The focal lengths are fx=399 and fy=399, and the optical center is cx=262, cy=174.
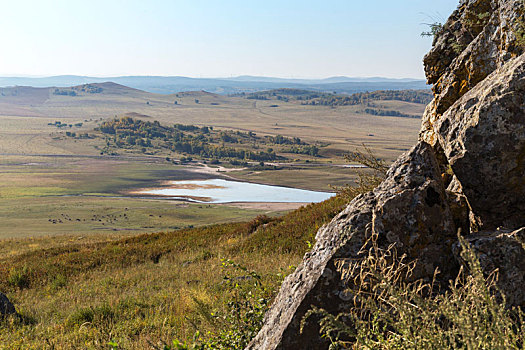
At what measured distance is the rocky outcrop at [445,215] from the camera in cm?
457

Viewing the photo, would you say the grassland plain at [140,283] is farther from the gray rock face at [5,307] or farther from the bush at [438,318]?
the bush at [438,318]

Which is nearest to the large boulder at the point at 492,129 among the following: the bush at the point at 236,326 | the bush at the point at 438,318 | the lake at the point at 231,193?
the bush at the point at 438,318

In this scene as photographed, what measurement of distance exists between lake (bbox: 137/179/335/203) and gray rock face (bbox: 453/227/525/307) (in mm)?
103158

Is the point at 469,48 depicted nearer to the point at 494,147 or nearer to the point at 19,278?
the point at 494,147

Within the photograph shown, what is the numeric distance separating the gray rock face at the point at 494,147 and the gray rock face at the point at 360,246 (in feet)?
1.48

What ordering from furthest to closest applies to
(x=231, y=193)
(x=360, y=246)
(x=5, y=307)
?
(x=231, y=193)
(x=5, y=307)
(x=360, y=246)

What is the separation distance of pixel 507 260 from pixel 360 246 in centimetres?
159

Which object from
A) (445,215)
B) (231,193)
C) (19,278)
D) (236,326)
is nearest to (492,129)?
(445,215)

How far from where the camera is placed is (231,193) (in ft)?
405

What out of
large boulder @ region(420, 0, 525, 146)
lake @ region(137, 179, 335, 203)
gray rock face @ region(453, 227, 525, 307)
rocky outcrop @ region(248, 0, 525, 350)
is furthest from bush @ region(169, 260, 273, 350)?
lake @ region(137, 179, 335, 203)

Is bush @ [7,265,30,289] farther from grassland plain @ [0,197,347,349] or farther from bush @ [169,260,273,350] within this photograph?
bush @ [169,260,273,350]

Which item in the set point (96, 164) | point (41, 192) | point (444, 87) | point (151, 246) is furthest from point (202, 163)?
point (444, 87)

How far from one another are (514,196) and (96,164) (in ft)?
599

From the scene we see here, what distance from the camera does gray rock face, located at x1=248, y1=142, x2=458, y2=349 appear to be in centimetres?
461
